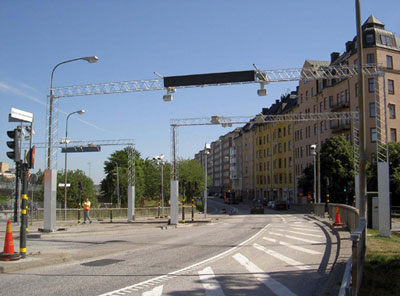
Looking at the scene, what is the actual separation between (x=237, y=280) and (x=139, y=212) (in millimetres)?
36390

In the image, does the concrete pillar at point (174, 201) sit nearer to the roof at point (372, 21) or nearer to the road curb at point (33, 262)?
the road curb at point (33, 262)

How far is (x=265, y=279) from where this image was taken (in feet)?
30.0

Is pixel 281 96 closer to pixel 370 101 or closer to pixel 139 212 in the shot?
pixel 370 101

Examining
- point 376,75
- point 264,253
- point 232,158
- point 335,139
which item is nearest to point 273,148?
point 335,139

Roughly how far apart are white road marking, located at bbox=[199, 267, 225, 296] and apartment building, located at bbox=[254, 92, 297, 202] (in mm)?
64590

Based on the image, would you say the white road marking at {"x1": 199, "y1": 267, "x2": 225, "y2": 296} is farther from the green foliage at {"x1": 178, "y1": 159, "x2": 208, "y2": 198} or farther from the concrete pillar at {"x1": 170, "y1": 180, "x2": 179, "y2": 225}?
the green foliage at {"x1": 178, "y1": 159, "x2": 208, "y2": 198}

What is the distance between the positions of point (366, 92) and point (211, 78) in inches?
1368

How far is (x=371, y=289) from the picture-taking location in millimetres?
7742

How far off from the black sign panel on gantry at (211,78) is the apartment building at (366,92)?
2480 cm

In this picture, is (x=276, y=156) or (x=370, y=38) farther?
(x=276, y=156)

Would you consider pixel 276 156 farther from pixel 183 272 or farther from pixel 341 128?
pixel 183 272

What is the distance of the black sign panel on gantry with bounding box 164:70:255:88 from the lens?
65.6 feet

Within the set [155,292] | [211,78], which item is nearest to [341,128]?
[211,78]

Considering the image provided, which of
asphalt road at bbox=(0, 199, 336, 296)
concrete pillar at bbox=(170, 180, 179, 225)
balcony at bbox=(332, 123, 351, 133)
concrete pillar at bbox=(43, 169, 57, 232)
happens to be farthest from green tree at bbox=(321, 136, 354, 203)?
asphalt road at bbox=(0, 199, 336, 296)
